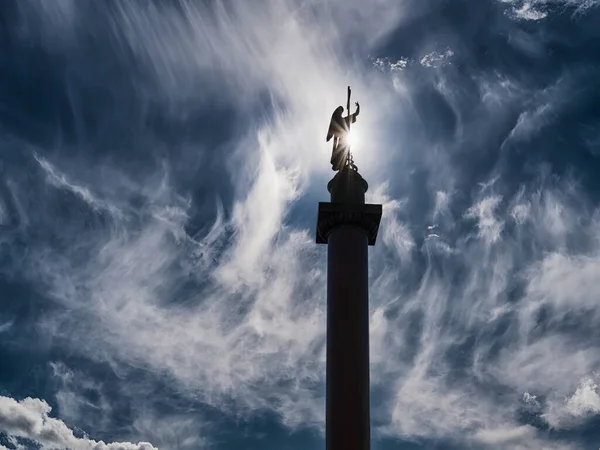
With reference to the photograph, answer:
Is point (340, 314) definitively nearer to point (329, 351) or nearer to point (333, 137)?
point (329, 351)

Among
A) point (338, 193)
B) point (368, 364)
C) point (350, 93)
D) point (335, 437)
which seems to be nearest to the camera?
point (335, 437)

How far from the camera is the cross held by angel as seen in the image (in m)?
50.9

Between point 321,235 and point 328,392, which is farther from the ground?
point 321,235

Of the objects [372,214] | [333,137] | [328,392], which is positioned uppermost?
[333,137]

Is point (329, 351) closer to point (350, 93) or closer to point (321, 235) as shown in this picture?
point (321, 235)

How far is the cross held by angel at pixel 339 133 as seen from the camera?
50938mm

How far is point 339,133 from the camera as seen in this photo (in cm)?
5184

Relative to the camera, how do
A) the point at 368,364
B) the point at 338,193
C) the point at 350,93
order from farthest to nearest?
1. the point at 350,93
2. the point at 338,193
3. the point at 368,364

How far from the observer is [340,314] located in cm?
4200

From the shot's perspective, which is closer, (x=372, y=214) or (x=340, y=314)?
→ (x=340, y=314)

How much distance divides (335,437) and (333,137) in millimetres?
23906

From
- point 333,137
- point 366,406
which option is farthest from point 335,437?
point 333,137

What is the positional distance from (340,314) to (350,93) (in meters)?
19.3

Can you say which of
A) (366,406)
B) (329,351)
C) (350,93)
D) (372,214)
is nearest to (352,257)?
(372,214)
